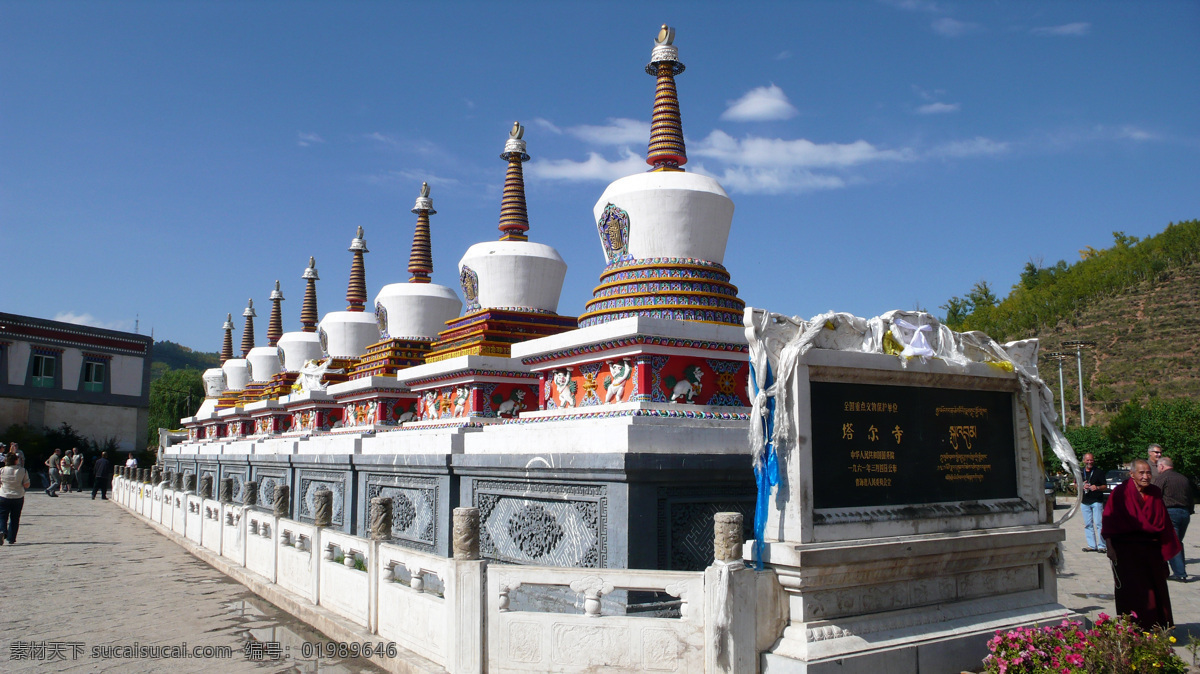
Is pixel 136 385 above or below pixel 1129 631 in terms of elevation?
above

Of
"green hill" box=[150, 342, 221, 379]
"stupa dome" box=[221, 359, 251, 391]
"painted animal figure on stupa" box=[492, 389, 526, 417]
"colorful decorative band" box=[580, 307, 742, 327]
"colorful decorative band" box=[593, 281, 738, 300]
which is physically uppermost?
"green hill" box=[150, 342, 221, 379]

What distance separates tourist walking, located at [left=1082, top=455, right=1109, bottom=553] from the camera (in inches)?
513

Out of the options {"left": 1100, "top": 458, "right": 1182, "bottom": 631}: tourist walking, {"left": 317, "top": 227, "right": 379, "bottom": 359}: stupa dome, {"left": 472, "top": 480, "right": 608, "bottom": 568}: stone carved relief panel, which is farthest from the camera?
{"left": 317, "top": 227, "right": 379, "bottom": 359}: stupa dome

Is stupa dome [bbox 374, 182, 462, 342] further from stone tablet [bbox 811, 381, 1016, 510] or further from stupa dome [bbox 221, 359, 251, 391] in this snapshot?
stupa dome [bbox 221, 359, 251, 391]

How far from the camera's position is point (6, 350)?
4184cm

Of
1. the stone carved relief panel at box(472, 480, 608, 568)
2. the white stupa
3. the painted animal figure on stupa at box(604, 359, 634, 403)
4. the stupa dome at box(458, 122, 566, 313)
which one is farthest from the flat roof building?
the painted animal figure on stupa at box(604, 359, 634, 403)

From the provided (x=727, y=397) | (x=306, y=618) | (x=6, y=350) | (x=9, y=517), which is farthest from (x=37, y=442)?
(x=727, y=397)

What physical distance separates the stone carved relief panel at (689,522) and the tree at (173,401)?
8177 cm

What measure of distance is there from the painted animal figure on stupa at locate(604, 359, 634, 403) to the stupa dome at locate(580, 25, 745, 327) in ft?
2.97

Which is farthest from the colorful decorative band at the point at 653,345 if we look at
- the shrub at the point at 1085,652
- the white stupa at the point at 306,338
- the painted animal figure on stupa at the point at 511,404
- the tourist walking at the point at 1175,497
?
the white stupa at the point at 306,338

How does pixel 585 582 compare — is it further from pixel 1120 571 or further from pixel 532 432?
pixel 1120 571

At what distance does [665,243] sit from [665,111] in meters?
2.13

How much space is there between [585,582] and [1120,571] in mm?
5119

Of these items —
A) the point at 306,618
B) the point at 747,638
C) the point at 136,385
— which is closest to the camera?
the point at 747,638
